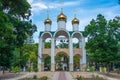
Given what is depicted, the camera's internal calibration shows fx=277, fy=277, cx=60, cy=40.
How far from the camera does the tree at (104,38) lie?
48.2m

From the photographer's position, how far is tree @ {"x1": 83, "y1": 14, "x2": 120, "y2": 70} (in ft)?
158

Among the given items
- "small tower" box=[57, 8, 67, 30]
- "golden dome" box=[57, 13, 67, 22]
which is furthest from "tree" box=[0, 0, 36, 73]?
"golden dome" box=[57, 13, 67, 22]

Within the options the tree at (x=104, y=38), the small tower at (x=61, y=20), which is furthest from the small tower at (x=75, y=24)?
the tree at (x=104, y=38)

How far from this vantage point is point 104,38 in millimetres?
48062

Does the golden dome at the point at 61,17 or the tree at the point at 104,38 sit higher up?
the golden dome at the point at 61,17

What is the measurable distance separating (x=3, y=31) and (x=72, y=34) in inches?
2185

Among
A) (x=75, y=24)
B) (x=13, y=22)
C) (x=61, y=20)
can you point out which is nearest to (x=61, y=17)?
(x=61, y=20)

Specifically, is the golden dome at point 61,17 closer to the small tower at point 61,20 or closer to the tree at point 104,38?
the small tower at point 61,20

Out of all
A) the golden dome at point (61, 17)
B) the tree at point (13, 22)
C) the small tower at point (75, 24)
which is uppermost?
the golden dome at point (61, 17)

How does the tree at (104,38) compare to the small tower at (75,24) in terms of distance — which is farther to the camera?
the small tower at (75,24)

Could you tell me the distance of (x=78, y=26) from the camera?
7875 cm

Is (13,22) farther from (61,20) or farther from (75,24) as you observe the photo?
(75,24)

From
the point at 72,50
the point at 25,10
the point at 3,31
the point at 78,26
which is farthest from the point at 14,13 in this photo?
the point at 78,26

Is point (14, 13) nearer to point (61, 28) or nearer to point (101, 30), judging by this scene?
point (101, 30)
